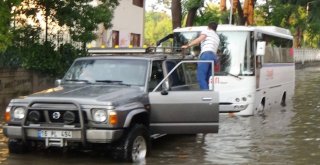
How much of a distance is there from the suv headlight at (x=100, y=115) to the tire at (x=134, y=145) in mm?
546

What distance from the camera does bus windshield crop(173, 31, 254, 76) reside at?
15.0 m

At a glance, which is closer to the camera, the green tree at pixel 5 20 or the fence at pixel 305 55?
the green tree at pixel 5 20

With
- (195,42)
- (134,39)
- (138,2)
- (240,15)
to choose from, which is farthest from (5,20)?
(240,15)

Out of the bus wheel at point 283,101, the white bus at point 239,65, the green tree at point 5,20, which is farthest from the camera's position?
the bus wheel at point 283,101

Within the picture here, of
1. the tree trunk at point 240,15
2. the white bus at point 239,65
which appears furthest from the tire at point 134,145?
the tree trunk at point 240,15

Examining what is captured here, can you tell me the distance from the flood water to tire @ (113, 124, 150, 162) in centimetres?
24

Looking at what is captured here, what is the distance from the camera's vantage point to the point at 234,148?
10.4 m

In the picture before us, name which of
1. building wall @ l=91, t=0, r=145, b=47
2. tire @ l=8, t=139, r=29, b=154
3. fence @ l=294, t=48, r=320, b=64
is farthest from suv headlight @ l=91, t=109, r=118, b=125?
fence @ l=294, t=48, r=320, b=64

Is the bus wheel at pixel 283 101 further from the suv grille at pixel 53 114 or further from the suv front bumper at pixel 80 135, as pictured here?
the suv grille at pixel 53 114

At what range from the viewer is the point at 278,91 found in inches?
733

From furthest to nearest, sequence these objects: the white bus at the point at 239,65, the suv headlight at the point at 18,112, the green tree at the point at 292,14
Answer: the green tree at the point at 292,14 < the white bus at the point at 239,65 < the suv headlight at the point at 18,112

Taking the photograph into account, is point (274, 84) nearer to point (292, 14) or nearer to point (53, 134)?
point (53, 134)

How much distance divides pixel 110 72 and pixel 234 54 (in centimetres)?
631

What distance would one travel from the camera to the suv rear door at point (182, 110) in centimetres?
905
